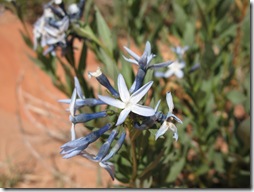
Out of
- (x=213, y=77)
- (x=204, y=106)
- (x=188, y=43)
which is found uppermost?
(x=188, y=43)

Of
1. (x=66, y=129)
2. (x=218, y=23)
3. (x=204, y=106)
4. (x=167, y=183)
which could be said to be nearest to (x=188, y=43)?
(x=218, y=23)

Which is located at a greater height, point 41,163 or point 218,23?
point 218,23

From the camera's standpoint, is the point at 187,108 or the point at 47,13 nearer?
the point at 47,13

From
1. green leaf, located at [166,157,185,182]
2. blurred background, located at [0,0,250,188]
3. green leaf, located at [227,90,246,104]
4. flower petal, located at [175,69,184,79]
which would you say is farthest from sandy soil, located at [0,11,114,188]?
green leaf, located at [227,90,246,104]

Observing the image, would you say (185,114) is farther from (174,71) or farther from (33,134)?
(33,134)

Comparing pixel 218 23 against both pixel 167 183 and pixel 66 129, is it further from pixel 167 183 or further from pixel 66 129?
pixel 66 129

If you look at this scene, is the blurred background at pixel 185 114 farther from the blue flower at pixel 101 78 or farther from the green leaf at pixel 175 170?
the blue flower at pixel 101 78

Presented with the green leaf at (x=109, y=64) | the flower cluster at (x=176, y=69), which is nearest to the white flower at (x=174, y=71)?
the flower cluster at (x=176, y=69)
